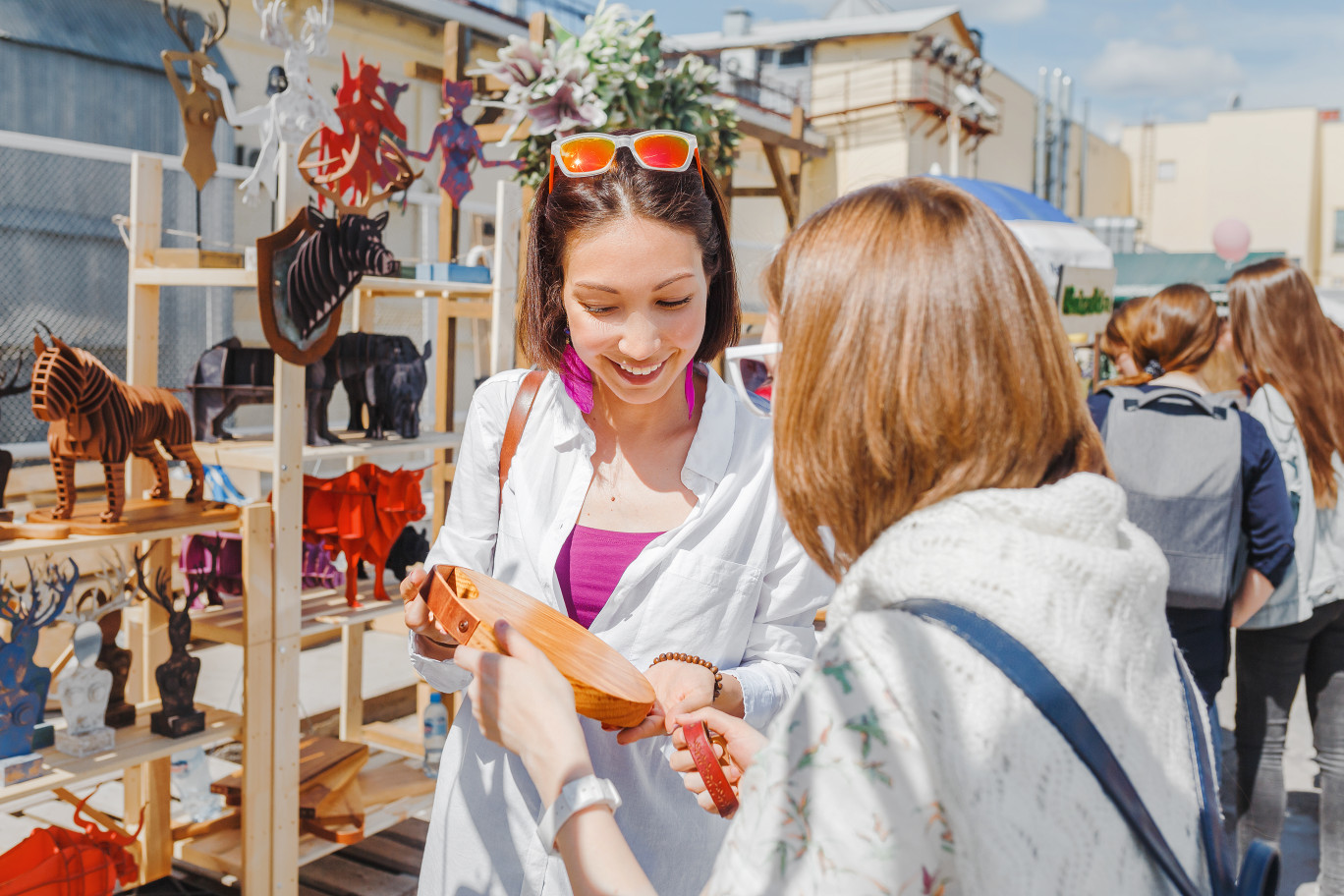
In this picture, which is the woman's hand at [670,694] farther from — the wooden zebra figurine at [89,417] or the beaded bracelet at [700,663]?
the wooden zebra figurine at [89,417]

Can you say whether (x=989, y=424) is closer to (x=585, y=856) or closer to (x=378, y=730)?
(x=585, y=856)

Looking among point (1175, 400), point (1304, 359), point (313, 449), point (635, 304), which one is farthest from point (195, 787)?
point (1304, 359)

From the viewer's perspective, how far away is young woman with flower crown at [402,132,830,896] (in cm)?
134

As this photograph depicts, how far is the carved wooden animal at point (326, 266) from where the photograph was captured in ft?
7.58

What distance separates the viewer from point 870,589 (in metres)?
0.76

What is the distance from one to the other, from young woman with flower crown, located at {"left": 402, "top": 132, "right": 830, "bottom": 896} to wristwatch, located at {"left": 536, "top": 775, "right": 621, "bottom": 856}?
0.35 metres

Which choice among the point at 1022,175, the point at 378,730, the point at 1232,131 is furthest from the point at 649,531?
the point at 1232,131

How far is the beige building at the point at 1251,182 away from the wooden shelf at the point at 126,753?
30.9 meters

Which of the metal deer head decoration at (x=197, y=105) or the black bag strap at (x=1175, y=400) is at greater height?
the metal deer head decoration at (x=197, y=105)

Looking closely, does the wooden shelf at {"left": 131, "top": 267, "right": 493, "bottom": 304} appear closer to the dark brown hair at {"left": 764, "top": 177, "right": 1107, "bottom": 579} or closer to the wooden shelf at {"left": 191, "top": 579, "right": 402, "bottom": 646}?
the wooden shelf at {"left": 191, "top": 579, "right": 402, "bottom": 646}

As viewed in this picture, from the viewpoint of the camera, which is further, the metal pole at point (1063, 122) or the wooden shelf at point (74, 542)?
the metal pole at point (1063, 122)

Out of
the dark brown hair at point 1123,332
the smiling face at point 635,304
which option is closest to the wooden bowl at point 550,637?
the smiling face at point 635,304

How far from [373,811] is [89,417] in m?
1.51

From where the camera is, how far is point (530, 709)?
98cm
